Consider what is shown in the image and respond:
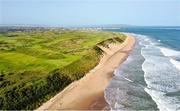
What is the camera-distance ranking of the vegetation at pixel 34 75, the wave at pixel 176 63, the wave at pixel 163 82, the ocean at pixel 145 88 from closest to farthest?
the vegetation at pixel 34 75, the ocean at pixel 145 88, the wave at pixel 163 82, the wave at pixel 176 63

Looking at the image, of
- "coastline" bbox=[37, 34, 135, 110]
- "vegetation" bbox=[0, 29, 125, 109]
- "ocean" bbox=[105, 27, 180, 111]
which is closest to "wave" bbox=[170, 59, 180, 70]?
"ocean" bbox=[105, 27, 180, 111]

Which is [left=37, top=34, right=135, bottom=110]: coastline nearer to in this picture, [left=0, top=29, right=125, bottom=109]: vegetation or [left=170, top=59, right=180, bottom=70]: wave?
[left=0, top=29, right=125, bottom=109]: vegetation

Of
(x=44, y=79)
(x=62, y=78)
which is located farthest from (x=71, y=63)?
(x=44, y=79)

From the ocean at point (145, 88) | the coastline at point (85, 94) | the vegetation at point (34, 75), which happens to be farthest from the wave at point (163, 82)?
the vegetation at point (34, 75)

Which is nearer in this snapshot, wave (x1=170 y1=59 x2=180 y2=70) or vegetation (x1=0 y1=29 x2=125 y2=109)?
vegetation (x1=0 y1=29 x2=125 y2=109)

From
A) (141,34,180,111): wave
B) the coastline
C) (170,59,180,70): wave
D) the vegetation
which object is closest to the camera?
the vegetation

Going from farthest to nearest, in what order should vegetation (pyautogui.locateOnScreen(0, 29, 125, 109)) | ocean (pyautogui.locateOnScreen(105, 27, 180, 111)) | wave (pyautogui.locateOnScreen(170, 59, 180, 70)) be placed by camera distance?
1. wave (pyautogui.locateOnScreen(170, 59, 180, 70))
2. ocean (pyautogui.locateOnScreen(105, 27, 180, 111))
3. vegetation (pyautogui.locateOnScreen(0, 29, 125, 109))

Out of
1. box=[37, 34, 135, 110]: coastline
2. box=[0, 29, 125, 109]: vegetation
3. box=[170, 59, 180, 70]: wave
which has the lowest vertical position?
box=[170, 59, 180, 70]: wave

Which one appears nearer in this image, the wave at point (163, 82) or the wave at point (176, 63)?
the wave at point (163, 82)

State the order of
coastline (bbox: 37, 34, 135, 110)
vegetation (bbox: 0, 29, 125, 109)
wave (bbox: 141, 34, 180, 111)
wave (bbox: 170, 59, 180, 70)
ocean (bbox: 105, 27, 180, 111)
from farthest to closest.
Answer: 1. wave (bbox: 170, 59, 180, 70)
2. wave (bbox: 141, 34, 180, 111)
3. ocean (bbox: 105, 27, 180, 111)
4. coastline (bbox: 37, 34, 135, 110)
5. vegetation (bbox: 0, 29, 125, 109)

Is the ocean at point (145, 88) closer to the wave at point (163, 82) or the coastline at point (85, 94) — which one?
the wave at point (163, 82)

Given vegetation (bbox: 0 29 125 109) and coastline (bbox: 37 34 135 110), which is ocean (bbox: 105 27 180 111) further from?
vegetation (bbox: 0 29 125 109)

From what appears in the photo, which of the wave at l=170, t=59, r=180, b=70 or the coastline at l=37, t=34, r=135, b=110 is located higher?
the coastline at l=37, t=34, r=135, b=110
